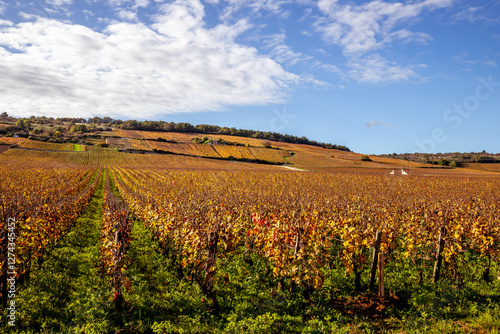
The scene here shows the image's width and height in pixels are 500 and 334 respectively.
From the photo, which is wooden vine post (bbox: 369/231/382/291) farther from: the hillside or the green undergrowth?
the hillside

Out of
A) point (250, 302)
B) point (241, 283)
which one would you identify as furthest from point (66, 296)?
point (250, 302)

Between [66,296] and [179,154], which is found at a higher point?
[179,154]

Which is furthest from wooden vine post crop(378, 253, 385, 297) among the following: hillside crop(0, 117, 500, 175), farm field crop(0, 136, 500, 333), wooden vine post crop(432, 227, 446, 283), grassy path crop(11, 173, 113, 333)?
hillside crop(0, 117, 500, 175)

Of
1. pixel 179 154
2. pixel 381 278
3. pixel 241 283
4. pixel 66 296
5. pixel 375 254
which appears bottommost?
pixel 66 296

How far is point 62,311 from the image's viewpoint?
6.99 meters

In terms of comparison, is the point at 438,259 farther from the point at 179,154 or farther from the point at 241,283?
the point at 179,154

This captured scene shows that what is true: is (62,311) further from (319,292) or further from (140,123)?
(140,123)

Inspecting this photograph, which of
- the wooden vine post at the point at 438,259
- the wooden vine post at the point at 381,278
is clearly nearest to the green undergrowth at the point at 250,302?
the wooden vine post at the point at 438,259

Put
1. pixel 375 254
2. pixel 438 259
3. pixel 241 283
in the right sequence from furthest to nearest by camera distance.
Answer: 1. pixel 438 259
2. pixel 241 283
3. pixel 375 254

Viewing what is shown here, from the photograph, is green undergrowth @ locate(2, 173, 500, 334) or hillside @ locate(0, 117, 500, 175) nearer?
green undergrowth @ locate(2, 173, 500, 334)

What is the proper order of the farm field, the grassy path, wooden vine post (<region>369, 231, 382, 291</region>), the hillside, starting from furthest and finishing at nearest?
the hillside → wooden vine post (<region>369, 231, 382, 291</region>) → the farm field → the grassy path

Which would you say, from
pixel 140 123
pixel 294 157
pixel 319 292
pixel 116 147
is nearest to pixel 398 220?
pixel 319 292

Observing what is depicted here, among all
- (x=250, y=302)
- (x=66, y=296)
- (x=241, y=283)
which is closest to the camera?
(x=250, y=302)

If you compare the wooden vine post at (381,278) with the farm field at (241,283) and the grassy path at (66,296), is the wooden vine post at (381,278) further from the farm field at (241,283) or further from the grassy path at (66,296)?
the grassy path at (66,296)
